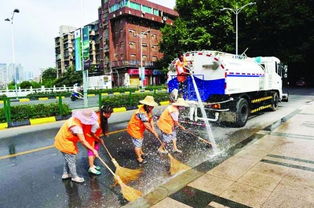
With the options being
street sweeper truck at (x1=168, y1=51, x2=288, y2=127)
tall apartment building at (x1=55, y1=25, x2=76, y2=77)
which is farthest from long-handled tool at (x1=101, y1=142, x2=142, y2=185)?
tall apartment building at (x1=55, y1=25, x2=76, y2=77)

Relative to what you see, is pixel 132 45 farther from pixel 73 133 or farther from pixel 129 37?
pixel 73 133

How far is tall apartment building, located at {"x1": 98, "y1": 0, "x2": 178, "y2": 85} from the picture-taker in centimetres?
4638

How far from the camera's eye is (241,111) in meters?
8.99

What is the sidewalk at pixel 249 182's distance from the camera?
362cm

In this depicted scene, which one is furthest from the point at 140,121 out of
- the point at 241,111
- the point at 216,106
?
the point at 241,111

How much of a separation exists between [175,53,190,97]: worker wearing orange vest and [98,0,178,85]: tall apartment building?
3812 cm

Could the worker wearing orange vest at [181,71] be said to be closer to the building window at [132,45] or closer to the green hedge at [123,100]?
the green hedge at [123,100]

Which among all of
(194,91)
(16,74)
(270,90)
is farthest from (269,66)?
(16,74)

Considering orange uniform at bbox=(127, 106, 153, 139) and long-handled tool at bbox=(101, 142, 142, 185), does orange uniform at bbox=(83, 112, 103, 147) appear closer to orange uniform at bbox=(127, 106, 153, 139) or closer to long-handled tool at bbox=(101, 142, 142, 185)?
long-handled tool at bbox=(101, 142, 142, 185)

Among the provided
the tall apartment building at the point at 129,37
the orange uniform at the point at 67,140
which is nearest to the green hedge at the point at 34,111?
the orange uniform at the point at 67,140

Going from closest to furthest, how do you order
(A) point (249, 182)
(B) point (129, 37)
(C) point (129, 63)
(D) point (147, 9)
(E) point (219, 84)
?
(A) point (249, 182), (E) point (219, 84), (C) point (129, 63), (B) point (129, 37), (D) point (147, 9)

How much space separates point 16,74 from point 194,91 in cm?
2652

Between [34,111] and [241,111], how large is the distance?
9.20 metres

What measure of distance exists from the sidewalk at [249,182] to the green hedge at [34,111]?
8.90 meters
